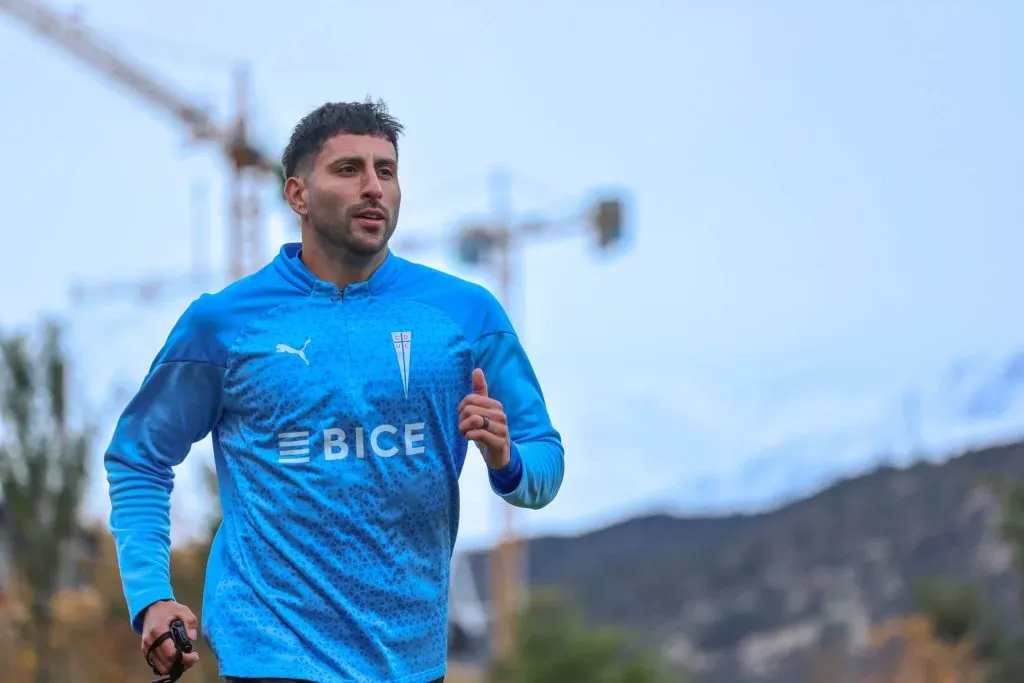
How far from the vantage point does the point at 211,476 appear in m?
18.0

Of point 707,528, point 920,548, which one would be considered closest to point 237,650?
point 920,548

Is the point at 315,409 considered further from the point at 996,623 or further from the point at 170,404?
the point at 996,623

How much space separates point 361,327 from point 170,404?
1.66 feet

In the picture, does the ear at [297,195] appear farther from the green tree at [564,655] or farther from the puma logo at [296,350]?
the green tree at [564,655]

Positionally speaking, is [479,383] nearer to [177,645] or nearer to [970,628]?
[177,645]

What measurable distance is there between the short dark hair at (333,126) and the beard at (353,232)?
0.58 ft

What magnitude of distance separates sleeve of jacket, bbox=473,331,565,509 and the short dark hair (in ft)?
1.84

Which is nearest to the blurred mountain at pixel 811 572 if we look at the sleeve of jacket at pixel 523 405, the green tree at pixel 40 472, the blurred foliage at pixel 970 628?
the blurred foliage at pixel 970 628

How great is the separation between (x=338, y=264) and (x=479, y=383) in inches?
22.7

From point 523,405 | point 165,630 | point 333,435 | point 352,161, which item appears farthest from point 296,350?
point 165,630

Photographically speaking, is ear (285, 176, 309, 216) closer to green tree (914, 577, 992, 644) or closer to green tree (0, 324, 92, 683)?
green tree (0, 324, 92, 683)

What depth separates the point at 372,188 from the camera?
14.3 feet

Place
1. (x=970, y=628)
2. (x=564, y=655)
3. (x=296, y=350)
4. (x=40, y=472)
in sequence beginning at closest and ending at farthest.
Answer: (x=296, y=350) → (x=40, y=472) → (x=564, y=655) → (x=970, y=628)

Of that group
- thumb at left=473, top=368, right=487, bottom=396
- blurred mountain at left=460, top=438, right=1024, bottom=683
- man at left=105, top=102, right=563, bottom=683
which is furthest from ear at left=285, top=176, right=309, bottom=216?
blurred mountain at left=460, top=438, right=1024, bottom=683
